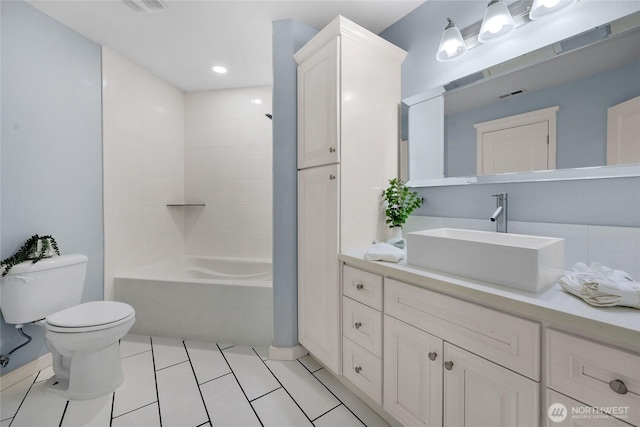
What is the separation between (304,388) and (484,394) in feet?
3.45

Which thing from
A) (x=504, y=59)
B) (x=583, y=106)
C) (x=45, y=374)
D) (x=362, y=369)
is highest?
(x=504, y=59)

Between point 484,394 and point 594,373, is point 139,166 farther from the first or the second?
point 594,373

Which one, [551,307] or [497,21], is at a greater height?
[497,21]

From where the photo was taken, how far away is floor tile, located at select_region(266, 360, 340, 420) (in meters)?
1.49

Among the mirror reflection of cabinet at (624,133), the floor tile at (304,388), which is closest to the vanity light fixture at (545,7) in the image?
the mirror reflection of cabinet at (624,133)

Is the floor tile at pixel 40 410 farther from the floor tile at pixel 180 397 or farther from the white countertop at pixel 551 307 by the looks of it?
the white countertop at pixel 551 307

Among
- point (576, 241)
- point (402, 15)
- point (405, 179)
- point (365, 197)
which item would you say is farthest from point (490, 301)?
point (402, 15)

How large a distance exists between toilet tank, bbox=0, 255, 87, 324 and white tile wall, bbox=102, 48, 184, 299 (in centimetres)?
51

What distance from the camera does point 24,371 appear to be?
5.74 ft

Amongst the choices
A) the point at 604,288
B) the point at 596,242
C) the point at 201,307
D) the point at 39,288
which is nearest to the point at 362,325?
the point at 604,288

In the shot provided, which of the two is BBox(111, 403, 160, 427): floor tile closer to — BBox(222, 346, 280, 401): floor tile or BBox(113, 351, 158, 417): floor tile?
BBox(113, 351, 158, 417): floor tile

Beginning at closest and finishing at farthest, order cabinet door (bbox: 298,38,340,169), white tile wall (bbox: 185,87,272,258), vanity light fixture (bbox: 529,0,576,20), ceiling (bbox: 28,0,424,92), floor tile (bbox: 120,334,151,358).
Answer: vanity light fixture (bbox: 529,0,576,20) → cabinet door (bbox: 298,38,340,169) → ceiling (bbox: 28,0,424,92) → floor tile (bbox: 120,334,151,358) → white tile wall (bbox: 185,87,272,258)

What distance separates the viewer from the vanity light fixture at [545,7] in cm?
117

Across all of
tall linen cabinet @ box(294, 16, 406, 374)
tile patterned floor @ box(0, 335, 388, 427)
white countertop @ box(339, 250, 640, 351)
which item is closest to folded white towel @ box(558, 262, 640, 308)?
white countertop @ box(339, 250, 640, 351)
